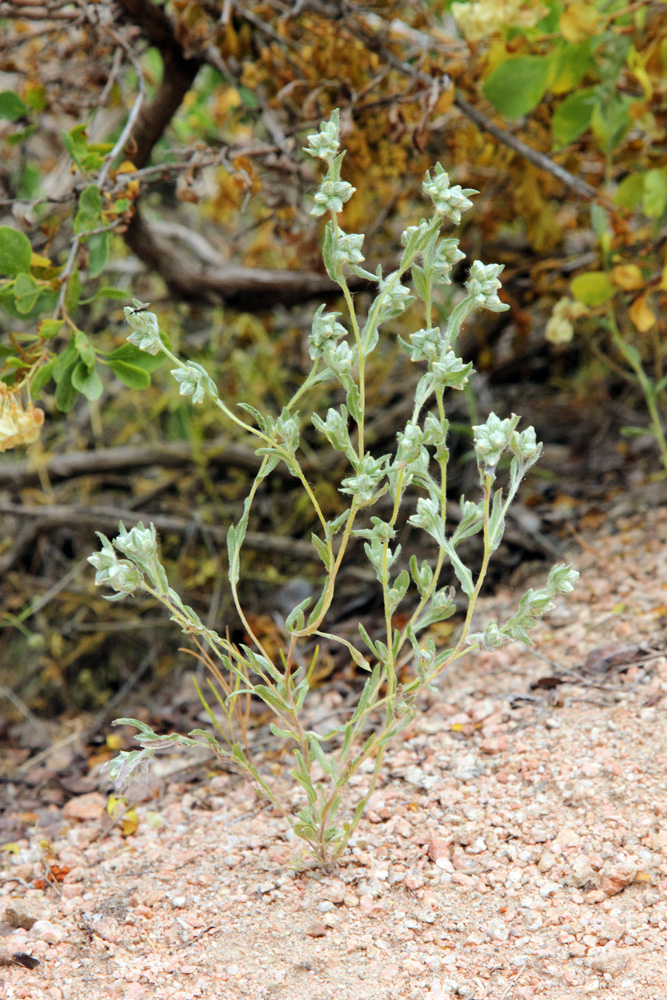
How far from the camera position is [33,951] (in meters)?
1.08

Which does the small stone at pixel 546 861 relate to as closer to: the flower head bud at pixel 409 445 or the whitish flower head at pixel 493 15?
the flower head bud at pixel 409 445

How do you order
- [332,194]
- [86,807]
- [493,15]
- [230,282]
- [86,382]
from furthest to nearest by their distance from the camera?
[230,282]
[493,15]
[86,807]
[86,382]
[332,194]

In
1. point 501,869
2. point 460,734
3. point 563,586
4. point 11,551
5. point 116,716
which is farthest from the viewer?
point 11,551

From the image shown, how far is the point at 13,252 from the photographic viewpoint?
1311 mm

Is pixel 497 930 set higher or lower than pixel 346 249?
lower

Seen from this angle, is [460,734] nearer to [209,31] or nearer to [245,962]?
[245,962]

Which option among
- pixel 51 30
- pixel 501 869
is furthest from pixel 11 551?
pixel 501 869

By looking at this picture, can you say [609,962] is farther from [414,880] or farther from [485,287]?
[485,287]

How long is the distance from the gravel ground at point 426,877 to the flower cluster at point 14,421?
622mm

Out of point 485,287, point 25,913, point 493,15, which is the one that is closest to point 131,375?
point 485,287

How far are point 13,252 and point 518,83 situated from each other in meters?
1.04

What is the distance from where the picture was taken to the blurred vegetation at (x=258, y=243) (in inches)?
63.5

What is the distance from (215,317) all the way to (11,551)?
3.15ft

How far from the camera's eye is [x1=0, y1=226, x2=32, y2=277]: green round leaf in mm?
1289
